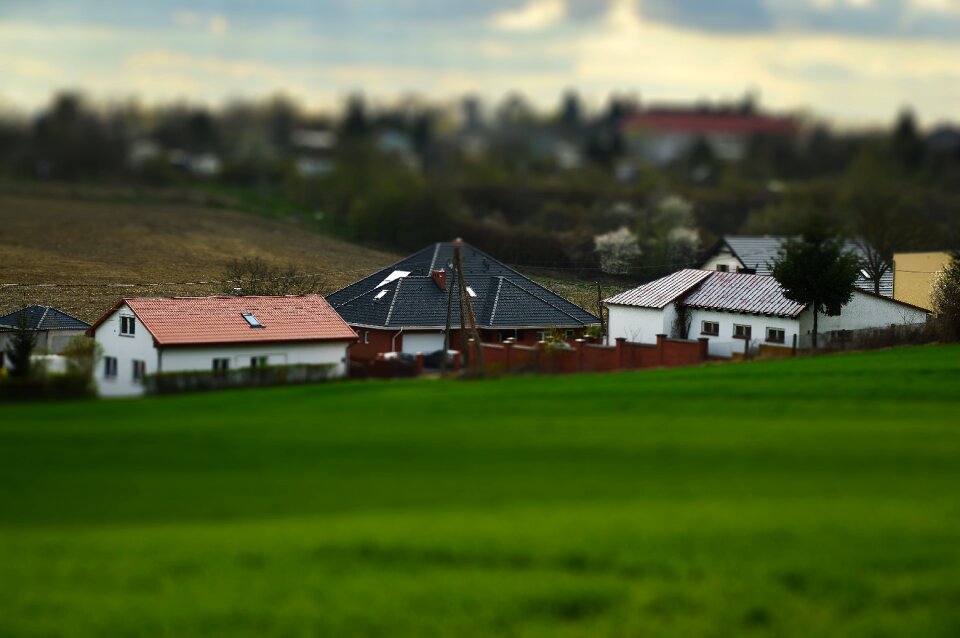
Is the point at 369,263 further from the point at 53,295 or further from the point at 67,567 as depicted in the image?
the point at 67,567

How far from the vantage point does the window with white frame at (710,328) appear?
48.2 m

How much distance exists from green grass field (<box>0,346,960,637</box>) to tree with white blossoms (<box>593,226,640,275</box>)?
3115 cm

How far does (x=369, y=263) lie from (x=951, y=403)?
38208 mm

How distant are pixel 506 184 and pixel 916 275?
5282 cm

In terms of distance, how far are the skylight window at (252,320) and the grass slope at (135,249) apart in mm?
12473

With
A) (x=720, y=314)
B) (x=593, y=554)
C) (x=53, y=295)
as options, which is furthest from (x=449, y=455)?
(x=53, y=295)

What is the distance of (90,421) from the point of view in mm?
27203

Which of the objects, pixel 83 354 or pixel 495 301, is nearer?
pixel 83 354

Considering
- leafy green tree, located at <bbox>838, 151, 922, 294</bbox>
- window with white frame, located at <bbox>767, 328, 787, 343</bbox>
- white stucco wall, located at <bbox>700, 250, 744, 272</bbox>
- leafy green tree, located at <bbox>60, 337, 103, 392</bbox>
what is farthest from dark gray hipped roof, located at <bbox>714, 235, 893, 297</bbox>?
leafy green tree, located at <bbox>60, 337, 103, 392</bbox>

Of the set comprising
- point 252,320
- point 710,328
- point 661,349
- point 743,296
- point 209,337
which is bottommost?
point 661,349

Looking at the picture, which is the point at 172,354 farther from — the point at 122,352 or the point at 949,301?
the point at 949,301

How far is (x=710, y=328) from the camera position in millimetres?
48531

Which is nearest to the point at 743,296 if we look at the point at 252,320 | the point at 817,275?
the point at 817,275

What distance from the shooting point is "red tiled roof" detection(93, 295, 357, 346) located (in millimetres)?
40312
